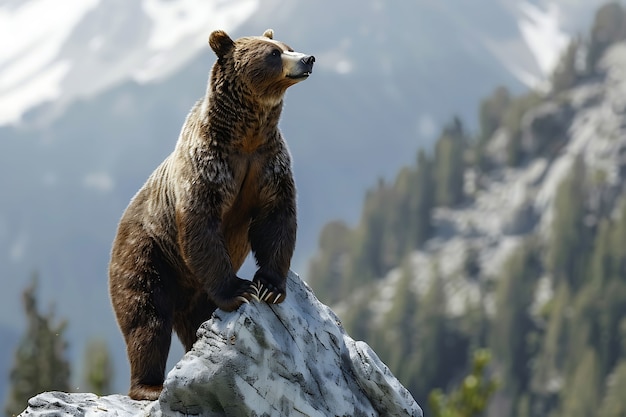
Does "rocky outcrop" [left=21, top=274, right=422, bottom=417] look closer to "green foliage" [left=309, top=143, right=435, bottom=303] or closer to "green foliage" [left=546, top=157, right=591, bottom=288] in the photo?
"green foliage" [left=546, top=157, right=591, bottom=288]

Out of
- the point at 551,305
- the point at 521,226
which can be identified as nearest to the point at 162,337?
the point at 551,305

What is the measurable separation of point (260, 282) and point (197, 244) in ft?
2.25

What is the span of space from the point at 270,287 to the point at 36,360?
3335 cm

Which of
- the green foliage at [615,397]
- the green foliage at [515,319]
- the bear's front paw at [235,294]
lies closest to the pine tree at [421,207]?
the green foliage at [515,319]

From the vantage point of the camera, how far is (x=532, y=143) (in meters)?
164

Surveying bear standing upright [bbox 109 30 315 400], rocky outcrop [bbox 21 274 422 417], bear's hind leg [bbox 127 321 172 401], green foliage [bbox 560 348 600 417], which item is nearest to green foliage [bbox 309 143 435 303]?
green foliage [bbox 560 348 600 417]

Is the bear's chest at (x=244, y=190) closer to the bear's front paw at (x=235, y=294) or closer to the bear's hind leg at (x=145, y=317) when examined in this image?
the bear's front paw at (x=235, y=294)

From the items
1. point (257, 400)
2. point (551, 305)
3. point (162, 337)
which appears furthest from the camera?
point (551, 305)

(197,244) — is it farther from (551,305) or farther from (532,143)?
(532,143)

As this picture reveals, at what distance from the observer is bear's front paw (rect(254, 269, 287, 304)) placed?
407 inches

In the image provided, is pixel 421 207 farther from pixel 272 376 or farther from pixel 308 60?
pixel 272 376

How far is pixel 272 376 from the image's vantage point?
10047mm

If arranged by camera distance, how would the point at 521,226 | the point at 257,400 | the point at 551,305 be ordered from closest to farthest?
the point at 257,400 → the point at 551,305 → the point at 521,226

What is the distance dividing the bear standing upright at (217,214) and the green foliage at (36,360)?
92.0 feet
